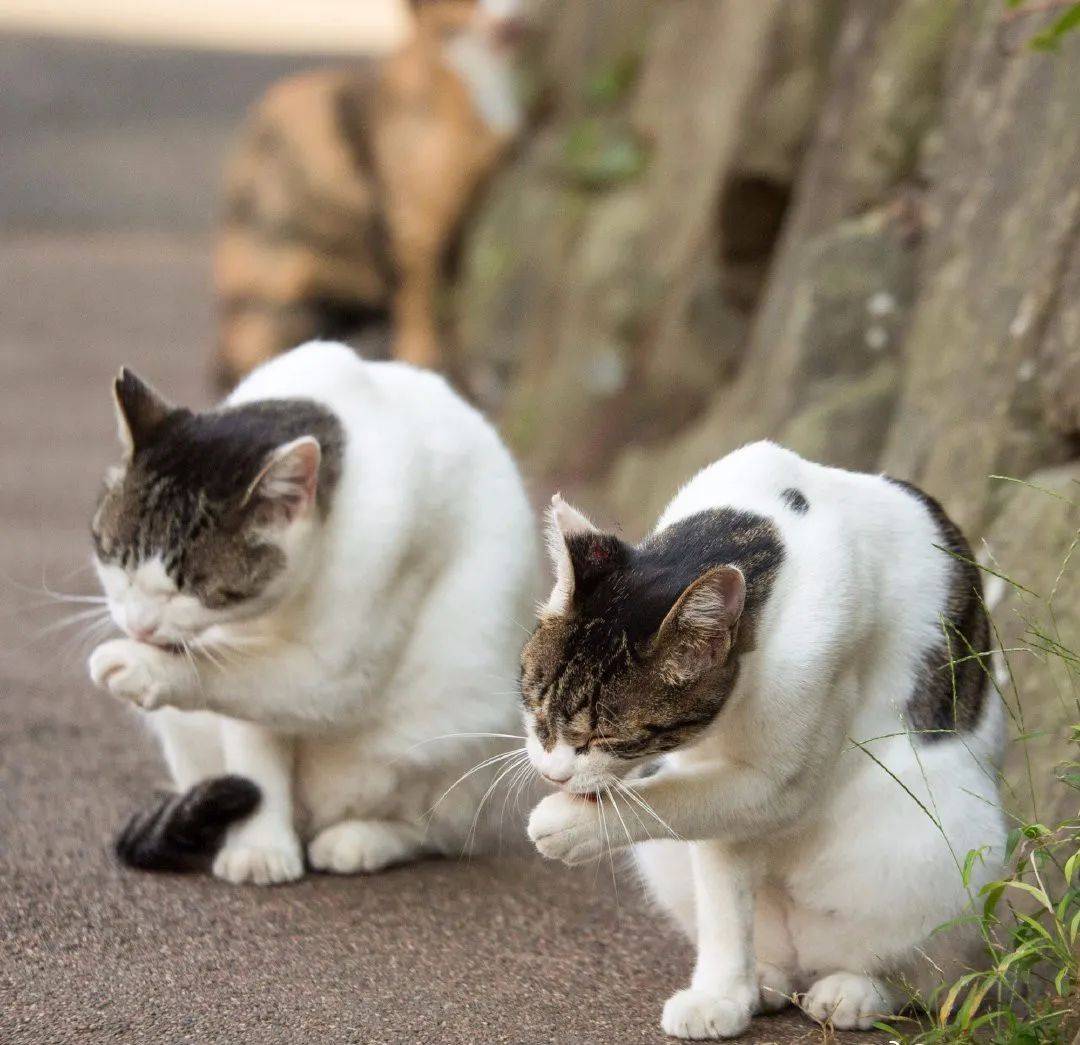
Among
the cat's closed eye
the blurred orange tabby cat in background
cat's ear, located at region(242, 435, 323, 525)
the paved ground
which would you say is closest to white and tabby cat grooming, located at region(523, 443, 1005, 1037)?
the paved ground

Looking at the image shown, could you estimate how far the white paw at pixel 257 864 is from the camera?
12.6 ft

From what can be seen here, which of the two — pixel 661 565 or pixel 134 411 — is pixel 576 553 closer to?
pixel 661 565

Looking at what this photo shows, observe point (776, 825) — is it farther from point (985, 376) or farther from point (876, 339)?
point (876, 339)

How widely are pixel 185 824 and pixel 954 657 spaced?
184 centimetres

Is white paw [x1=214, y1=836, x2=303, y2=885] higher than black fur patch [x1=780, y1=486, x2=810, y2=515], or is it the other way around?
black fur patch [x1=780, y1=486, x2=810, y2=515]

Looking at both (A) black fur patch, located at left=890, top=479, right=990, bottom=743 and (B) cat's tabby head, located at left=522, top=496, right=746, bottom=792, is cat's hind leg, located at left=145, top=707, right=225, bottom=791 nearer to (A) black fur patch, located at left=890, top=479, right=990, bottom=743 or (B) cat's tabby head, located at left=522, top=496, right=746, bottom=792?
(B) cat's tabby head, located at left=522, top=496, right=746, bottom=792

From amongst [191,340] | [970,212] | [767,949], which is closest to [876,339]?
[970,212]

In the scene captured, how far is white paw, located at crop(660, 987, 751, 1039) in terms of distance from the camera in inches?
122

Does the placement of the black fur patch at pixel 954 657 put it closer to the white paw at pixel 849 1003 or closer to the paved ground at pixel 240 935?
the white paw at pixel 849 1003

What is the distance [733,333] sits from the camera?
760 cm

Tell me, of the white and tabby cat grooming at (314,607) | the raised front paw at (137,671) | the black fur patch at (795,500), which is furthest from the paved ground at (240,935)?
the black fur patch at (795,500)

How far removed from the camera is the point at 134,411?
3764 millimetres

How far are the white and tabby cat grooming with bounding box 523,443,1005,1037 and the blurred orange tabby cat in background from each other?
275 inches

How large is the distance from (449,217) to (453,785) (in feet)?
21.8
